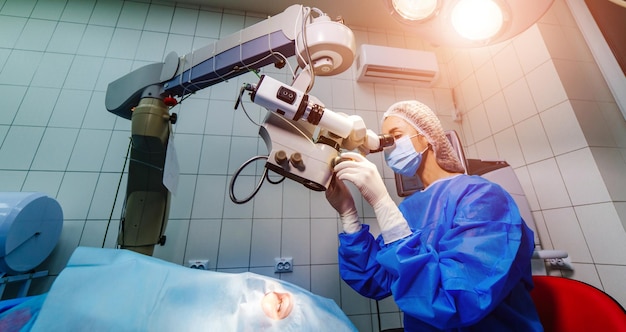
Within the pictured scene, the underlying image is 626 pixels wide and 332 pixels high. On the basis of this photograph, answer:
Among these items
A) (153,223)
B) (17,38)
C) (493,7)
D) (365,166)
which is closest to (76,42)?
(17,38)

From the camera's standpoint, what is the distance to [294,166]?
2.53 ft

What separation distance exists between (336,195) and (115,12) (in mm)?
2206

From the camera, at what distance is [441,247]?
79 centimetres

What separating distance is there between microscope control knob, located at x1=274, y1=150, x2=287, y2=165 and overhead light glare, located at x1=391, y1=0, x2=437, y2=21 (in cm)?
67

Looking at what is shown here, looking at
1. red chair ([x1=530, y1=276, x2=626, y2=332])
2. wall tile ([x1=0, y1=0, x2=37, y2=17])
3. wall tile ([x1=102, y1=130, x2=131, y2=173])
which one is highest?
wall tile ([x1=0, y1=0, x2=37, y2=17])

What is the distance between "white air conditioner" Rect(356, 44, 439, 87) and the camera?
184 centimetres

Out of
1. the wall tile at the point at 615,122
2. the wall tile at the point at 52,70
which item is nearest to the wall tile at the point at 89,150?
the wall tile at the point at 52,70

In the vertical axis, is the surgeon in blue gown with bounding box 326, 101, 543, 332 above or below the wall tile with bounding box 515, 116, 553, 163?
below

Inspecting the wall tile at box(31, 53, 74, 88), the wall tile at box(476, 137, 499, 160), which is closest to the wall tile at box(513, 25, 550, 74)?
the wall tile at box(476, 137, 499, 160)

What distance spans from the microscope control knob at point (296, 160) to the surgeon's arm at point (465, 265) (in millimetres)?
405

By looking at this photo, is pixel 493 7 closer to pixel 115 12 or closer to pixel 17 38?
pixel 115 12

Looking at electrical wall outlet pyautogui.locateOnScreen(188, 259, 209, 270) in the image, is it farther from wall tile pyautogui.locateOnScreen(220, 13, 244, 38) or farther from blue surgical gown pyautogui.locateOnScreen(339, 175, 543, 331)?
wall tile pyautogui.locateOnScreen(220, 13, 244, 38)

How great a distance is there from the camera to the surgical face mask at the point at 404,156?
3.65ft

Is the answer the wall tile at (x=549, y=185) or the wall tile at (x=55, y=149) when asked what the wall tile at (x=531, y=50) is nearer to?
the wall tile at (x=549, y=185)
